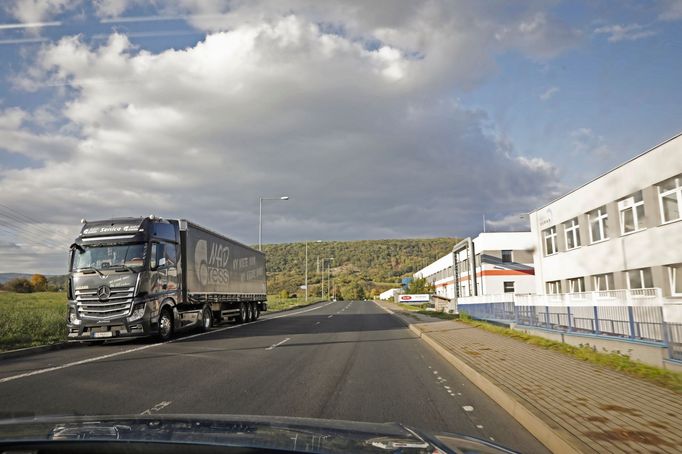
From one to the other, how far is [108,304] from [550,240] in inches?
1040

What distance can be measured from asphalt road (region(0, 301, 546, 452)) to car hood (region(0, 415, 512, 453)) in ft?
7.76

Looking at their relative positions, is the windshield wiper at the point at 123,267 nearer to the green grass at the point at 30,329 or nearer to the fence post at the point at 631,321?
the green grass at the point at 30,329

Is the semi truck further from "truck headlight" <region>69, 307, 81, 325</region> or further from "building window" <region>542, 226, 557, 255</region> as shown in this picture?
"building window" <region>542, 226, 557, 255</region>

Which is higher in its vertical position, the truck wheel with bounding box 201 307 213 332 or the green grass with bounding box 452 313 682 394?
the truck wheel with bounding box 201 307 213 332

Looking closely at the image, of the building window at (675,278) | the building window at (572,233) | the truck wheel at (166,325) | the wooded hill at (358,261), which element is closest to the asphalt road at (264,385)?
the truck wheel at (166,325)

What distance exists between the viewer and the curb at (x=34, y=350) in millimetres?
13062

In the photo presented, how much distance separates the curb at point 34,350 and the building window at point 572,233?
24606 millimetres

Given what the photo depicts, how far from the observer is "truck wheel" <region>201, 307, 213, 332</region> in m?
20.3

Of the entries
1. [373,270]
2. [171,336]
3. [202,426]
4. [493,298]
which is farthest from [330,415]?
[373,270]

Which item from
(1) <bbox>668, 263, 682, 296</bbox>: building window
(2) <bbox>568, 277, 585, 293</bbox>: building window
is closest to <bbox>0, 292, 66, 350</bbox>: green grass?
(1) <bbox>668, 263, 682, 296</bbox>: building window

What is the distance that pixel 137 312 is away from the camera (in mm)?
15375

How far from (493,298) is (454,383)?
54.2 ft

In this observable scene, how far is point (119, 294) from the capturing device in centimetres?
1536

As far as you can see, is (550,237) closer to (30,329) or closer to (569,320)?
(569,320)
